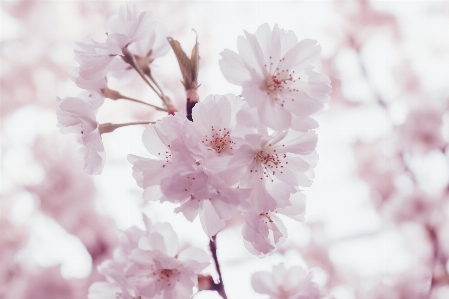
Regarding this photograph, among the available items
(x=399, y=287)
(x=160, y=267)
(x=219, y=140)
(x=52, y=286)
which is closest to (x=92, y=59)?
(x=219, y=140)

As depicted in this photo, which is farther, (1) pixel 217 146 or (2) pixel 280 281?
(2) pixel 280 281

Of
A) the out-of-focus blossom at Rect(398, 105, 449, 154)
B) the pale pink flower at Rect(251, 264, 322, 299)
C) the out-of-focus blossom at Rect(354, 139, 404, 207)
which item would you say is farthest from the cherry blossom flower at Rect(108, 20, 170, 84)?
the out-of-focus blossom at Rect(354, 139, 404, 207)

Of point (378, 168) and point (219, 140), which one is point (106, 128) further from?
point (378, 168)

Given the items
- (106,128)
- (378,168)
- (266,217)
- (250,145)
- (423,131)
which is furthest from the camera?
(378,168)

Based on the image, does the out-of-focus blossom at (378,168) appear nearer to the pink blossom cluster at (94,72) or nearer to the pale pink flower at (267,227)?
the pale pink flower at (267,227)

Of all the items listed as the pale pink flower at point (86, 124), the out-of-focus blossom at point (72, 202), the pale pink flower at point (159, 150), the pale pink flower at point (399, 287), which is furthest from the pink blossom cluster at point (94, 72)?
Answer: the pale pink flower at point (399, 287)

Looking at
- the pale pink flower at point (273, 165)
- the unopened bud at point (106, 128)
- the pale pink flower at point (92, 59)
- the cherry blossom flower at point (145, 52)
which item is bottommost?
the pale pink flower at point (273, 165)
